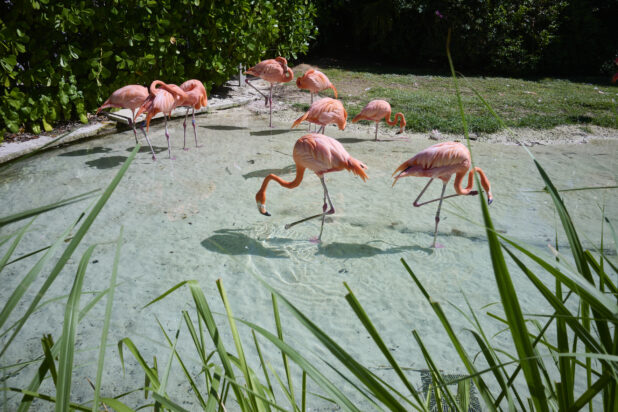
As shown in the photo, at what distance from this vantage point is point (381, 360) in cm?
215

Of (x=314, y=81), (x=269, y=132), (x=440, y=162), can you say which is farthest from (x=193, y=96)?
(x=440, y=162)

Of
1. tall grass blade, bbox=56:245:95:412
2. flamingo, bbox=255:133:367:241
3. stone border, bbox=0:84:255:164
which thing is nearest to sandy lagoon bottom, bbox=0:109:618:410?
stone border, bbox=0:84:255:164

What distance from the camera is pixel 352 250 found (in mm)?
3205

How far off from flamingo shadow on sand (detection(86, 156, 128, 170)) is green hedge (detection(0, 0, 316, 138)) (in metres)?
1.00

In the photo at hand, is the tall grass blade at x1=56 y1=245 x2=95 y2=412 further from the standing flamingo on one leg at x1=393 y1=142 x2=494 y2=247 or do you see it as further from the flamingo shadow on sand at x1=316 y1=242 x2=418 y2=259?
the standing flamingo on one leg at x1=393 y1=142 x2=494 y2=247

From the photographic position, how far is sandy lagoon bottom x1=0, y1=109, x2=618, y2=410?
227 cm

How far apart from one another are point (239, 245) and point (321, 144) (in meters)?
0.95

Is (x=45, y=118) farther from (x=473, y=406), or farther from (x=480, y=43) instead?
(x=480, y=43)

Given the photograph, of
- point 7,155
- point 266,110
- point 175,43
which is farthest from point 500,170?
point 7,155

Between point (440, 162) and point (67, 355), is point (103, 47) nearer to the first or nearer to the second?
point (440, 162)

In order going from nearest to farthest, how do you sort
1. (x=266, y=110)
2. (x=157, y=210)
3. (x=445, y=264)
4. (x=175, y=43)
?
1. (x=445, y=264)
2. (x=157, y=210)
3. (x=175, y=43)
4. (x=266, y=110)

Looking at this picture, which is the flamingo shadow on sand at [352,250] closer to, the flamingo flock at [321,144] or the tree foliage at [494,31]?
the flamingo flock at [321,144]

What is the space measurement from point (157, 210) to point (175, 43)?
3575mm

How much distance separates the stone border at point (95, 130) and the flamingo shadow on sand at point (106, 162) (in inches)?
14.5
